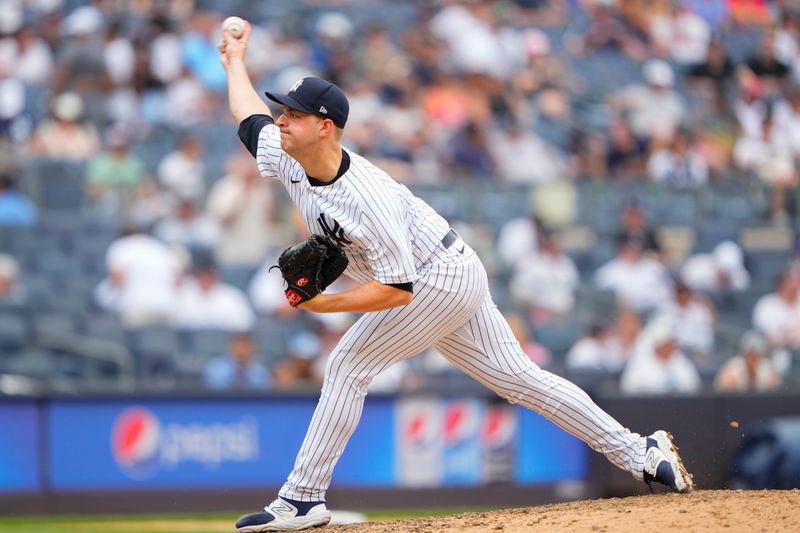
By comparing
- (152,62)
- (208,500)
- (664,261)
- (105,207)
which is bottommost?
(208,500)

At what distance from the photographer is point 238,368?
10227mm

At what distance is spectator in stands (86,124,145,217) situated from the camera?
36.5 ft

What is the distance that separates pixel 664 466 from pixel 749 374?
5539 mm

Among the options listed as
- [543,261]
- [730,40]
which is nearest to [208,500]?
[543,261]

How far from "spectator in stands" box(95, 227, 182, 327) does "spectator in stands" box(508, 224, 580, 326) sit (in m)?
3.01

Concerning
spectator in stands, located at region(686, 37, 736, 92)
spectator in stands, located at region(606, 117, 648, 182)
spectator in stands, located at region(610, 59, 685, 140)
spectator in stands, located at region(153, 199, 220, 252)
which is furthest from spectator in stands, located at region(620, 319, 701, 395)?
spectator in stands, located at region(686, 37, 736, 92)

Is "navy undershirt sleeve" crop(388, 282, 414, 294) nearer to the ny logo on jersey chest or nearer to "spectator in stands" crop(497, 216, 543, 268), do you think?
the ny logo on jersey chest

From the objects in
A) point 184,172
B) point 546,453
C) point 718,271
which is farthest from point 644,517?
point 718,271

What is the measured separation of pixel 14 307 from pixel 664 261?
5.84 meters

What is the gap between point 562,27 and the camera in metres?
15.8

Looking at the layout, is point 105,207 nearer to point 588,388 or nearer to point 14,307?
point 14,307

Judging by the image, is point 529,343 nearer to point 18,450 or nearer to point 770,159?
point 18,450

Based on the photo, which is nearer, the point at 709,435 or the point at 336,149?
the point at 336,149

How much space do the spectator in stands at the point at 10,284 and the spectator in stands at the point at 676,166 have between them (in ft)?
20.4
